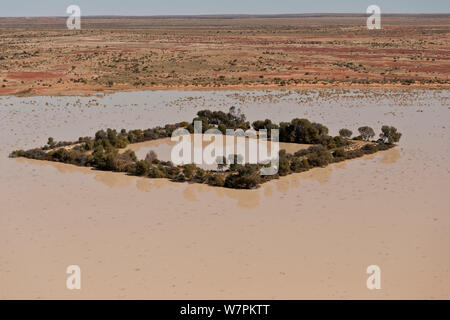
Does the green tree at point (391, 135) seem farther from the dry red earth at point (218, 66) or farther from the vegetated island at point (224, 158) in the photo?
the dry red earth at point (218, 66)

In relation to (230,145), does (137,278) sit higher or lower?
lower

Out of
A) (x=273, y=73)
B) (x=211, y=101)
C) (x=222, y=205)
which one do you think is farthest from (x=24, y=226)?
(x=273, y=73)

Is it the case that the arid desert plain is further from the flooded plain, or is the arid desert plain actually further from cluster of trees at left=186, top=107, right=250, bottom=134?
cluster of trees at left=186, top=107, right=250, bottom=134

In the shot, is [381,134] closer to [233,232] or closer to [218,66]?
[233,232]

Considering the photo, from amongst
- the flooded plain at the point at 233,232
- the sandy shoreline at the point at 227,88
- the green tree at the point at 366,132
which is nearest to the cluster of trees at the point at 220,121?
the green tree at the point at 366,132

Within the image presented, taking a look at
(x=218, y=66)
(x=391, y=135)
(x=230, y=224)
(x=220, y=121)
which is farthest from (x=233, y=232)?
(x=218, y=66)
